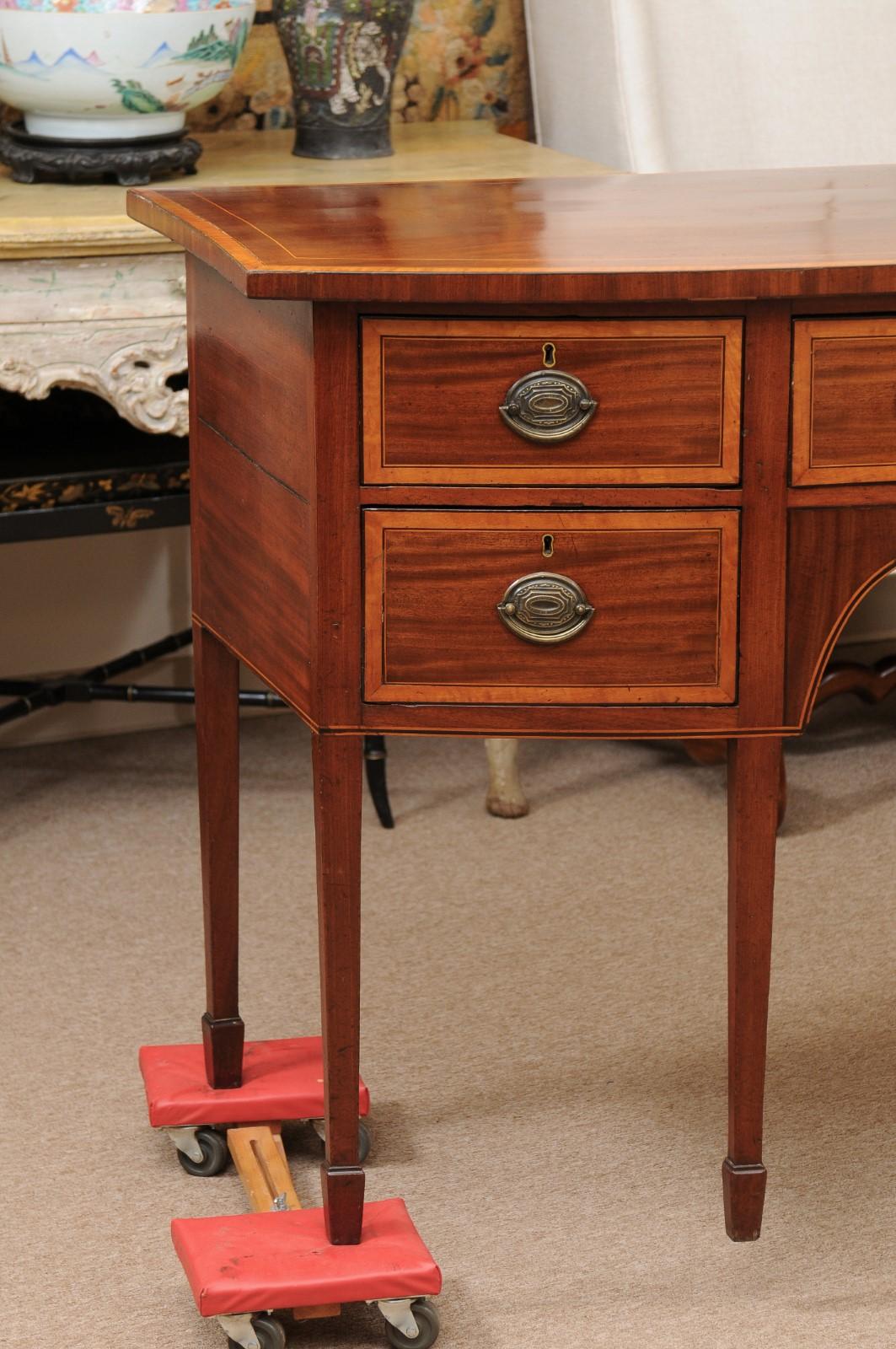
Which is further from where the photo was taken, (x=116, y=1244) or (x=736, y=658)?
(x=116, y=1244)

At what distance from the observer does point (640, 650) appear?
146 cm

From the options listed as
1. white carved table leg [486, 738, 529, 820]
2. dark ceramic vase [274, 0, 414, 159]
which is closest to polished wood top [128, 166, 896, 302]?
dark ceramic vase [274, 0, 414, 159]

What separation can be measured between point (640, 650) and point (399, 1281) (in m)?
0.59

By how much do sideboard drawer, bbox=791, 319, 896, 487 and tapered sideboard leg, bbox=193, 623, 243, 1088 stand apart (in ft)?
2.09

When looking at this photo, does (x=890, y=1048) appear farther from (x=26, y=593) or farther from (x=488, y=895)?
(x=26, y=593)

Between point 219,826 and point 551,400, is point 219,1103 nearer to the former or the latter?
point 219,826

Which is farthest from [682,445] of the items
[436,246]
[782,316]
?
[436,246]

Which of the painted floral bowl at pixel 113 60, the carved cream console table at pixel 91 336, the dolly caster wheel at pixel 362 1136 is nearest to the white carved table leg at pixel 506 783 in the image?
the carved cream console table at pixel 91 336

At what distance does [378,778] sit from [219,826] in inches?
36.9

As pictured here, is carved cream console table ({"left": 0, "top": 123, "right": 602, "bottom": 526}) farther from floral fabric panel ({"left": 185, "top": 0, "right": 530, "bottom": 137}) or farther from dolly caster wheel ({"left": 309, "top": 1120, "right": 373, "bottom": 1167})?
dolly caster wheel ({"left": 309, "top": 1120, "right": 373, "bottom": 1167})

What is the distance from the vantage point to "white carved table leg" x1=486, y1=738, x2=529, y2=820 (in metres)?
2.78

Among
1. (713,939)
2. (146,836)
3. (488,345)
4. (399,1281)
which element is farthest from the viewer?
(146,836)

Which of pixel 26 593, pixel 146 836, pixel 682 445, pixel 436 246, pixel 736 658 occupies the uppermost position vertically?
pixel 436 246

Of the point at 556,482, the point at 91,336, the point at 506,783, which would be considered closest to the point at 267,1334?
the point at 556,482
